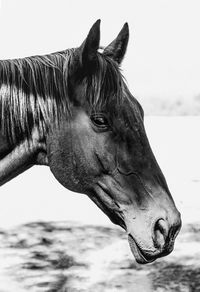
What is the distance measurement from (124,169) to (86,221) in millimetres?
5567

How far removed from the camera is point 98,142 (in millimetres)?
2166

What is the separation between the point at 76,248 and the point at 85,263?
588 mm

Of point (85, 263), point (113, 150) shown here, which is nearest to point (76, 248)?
point (85, 263)

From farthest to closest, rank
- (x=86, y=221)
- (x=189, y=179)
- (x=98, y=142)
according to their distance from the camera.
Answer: (x=189, y=179) < (x=86, y=221) < (x=98, y=142)

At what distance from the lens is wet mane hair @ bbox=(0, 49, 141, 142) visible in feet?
7.13

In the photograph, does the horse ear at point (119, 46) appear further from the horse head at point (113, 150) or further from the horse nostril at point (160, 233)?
the horse nostril at point (160, 233)

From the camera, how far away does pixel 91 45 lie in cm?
212

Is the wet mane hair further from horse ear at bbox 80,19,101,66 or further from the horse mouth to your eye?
the horse mouth

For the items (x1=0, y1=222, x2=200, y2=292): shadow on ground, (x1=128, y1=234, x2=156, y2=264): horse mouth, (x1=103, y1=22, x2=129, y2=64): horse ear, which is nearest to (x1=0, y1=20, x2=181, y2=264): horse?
(x1=128, y1=234, x2=156, y2=264): horse mouth

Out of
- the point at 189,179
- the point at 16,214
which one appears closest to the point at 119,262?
the point at 16,214

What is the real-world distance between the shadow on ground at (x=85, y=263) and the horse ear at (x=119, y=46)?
2870 millimetres

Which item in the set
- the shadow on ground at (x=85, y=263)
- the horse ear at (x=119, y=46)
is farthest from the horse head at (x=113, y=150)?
the shadow on ground at (x=85, y=263)

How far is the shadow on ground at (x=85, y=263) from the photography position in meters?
4.98

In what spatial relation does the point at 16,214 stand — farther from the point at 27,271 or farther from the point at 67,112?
the point at 67,112
